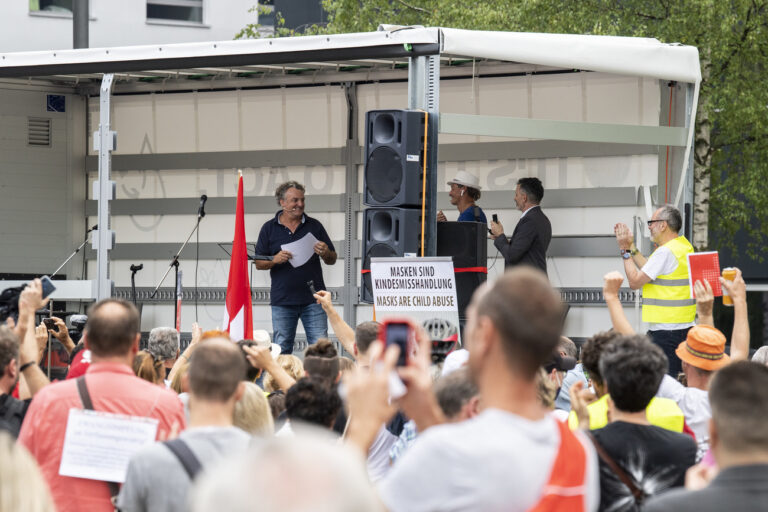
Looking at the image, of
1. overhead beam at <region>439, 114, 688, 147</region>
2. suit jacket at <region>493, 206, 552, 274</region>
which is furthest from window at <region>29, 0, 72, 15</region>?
overhead beam at <region>439, 114, 688, 147</region>

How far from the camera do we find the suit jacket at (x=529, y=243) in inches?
401

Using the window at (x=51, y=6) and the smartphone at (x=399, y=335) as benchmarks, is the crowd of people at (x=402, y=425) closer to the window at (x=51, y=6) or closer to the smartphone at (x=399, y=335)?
the smartphone at (x=399, y=335)

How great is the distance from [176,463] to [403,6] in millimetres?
17458

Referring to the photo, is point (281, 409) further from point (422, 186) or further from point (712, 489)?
point (422, 186)

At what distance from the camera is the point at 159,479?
3455mm

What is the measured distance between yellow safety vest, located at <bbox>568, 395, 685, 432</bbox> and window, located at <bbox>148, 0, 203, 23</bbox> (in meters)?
25.1

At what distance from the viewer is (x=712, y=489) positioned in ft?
8.68

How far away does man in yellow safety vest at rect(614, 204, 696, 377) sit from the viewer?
9.02m

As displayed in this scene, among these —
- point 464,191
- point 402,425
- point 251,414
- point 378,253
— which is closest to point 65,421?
point 251,414

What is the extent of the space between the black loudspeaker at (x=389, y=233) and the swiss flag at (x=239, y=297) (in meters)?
1.75

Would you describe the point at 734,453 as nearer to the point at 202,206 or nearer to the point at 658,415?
the point at 658,415

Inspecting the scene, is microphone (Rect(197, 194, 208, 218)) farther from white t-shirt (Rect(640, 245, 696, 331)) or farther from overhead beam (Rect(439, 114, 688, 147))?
white t-shirt (Rect(640, 245, 696, 331))

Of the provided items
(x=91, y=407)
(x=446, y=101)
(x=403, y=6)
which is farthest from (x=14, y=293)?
(x=403, y=6)

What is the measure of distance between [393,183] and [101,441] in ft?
16.2
